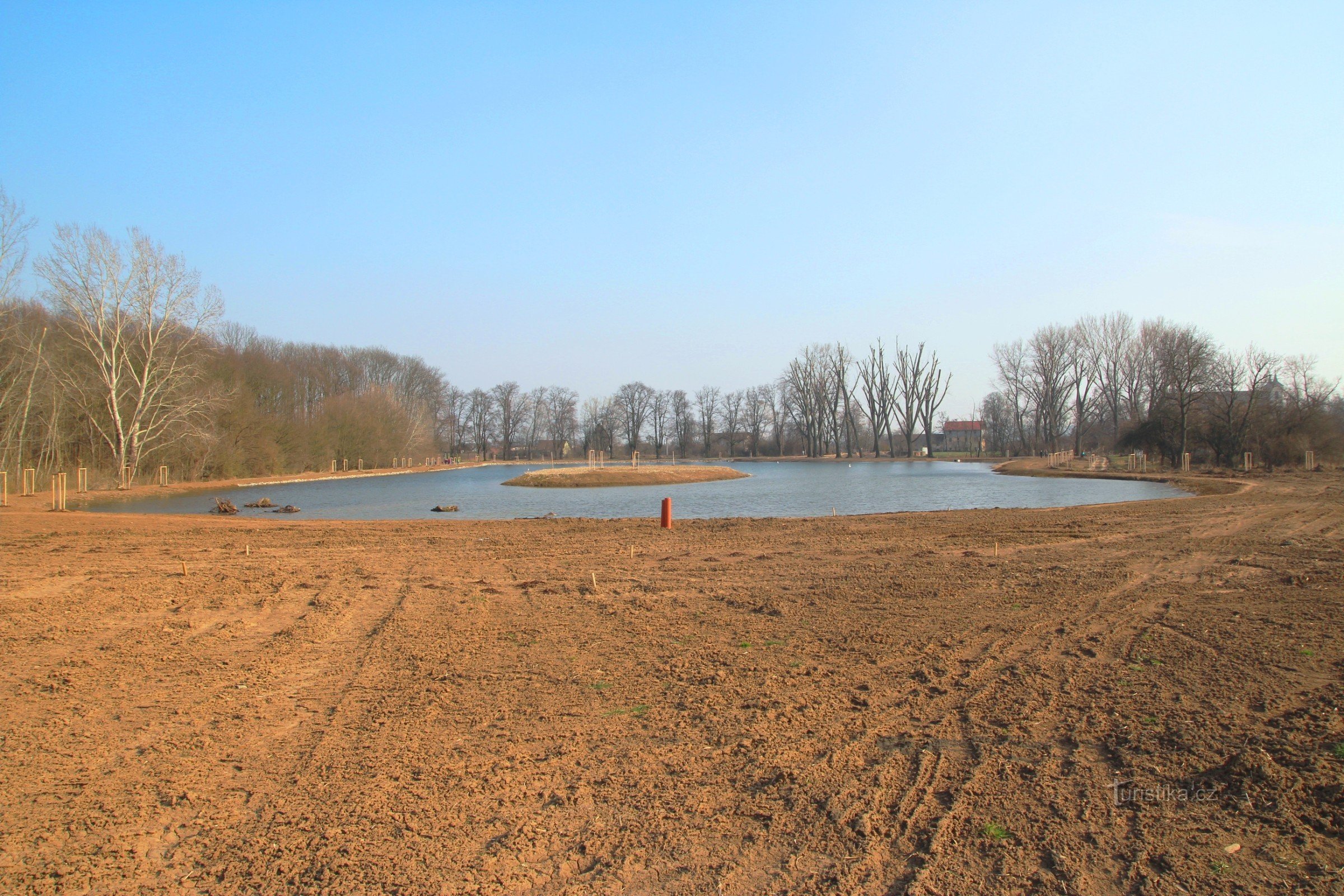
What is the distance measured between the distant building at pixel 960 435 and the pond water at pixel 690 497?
90807mm

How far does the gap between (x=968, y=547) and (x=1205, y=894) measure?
486 inches

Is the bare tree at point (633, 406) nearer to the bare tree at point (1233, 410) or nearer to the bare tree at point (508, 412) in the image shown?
the bare tree at point (508, 412)

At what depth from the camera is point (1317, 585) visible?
997 centimetres

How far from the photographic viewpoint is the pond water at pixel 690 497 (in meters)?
28.5

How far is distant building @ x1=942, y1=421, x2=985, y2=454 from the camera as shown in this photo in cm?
14125

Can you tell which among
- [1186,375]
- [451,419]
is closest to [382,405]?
[451,419]

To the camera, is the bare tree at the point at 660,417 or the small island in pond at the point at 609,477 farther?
the bare tree at the point at 660,417

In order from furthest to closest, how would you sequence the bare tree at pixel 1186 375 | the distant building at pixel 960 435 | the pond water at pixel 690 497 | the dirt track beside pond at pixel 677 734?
the distant building at pixel 960 435, the bare tree at pixel 1186 375, the pond water at pixel 690 497, the dirt track beside pond at pixel 677 734

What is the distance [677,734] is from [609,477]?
4454cm

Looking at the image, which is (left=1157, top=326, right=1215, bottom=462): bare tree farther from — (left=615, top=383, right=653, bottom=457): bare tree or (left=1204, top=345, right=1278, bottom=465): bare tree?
(left=615, top=383, right=653, bottom=457): bare tree

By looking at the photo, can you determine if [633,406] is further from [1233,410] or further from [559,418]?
[1233,410]

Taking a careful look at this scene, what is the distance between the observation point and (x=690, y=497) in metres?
36.0

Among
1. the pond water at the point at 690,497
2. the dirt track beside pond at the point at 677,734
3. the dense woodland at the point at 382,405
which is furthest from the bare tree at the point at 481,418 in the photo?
the dirt track beside pond at the point at 677,734

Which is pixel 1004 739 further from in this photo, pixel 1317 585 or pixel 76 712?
pixel 1317 585
